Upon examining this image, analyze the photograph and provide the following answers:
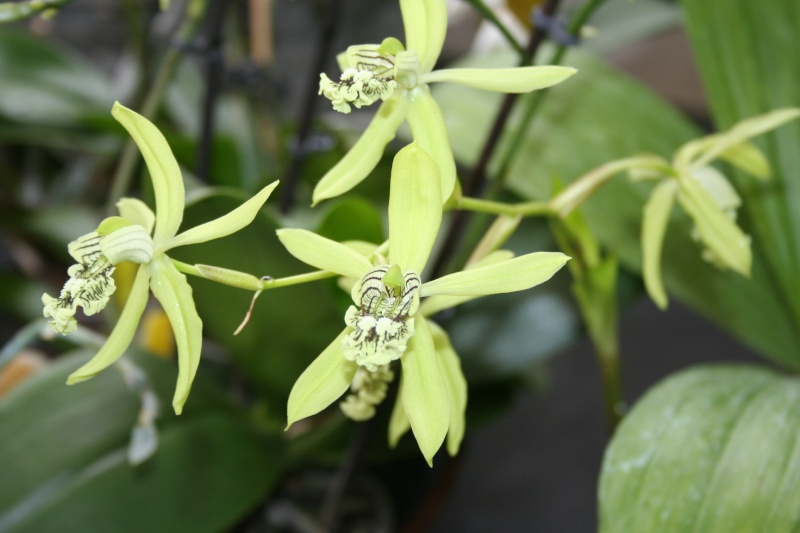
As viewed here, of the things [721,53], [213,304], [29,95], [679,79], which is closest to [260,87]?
[29,95]

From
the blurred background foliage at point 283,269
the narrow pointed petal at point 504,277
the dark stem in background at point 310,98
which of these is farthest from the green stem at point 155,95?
the narrow pointed petal at point 504,277

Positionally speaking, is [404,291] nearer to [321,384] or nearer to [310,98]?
[321,384]

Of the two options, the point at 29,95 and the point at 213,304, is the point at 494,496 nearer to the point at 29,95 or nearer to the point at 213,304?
the point at 213,304

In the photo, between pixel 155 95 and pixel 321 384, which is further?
pixel 155 95

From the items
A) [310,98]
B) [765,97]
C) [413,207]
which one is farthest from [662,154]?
[413,207]

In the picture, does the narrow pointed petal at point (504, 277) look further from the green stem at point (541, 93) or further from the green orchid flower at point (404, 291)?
the green stem at point (541, 93)

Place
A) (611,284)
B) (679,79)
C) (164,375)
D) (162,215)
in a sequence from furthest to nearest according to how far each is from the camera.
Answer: (679,79) → (164,375) → (611,284) → (162,215)
